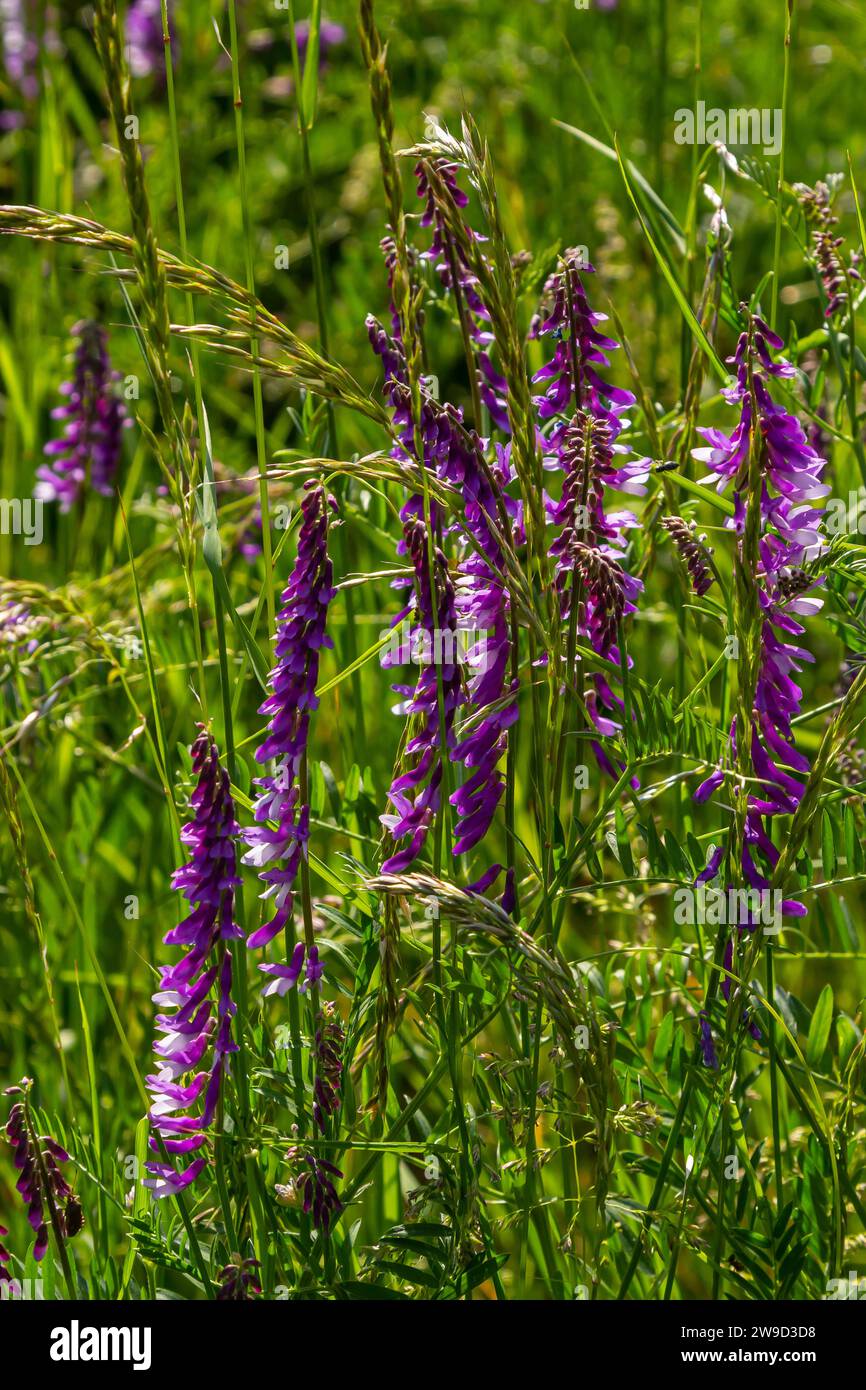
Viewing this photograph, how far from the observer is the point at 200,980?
5.03ft

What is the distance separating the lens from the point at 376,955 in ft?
5.43

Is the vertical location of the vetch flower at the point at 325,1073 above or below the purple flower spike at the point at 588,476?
below

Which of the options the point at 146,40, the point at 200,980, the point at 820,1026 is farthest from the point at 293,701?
the point at 146,40

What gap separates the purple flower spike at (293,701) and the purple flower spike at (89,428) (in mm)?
1618

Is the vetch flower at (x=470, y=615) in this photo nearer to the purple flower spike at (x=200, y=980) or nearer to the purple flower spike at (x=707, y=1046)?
the purple flower spike at (x=200, y=980)

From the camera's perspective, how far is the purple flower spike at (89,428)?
297 cm

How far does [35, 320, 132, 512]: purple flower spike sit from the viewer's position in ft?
9.74

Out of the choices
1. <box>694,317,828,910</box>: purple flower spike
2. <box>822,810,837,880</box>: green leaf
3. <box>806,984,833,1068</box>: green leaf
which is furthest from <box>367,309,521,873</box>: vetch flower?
<box>806,984,833,1068</box>: green leaf

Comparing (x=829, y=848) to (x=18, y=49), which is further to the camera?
(x=18, y=49)

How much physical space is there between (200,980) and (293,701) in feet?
1.02

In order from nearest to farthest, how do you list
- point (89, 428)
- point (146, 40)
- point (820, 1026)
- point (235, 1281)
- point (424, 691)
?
1. point (235, 1281)
2. point (424, 691)
3. point (820, 1026)
4. point (89, 428)
5. point (146, 40)

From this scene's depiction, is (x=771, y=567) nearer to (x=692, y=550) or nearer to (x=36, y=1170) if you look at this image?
(x=692, y=550)

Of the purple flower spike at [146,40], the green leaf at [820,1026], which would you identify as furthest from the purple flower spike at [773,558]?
the purple flower spike at [146,40]

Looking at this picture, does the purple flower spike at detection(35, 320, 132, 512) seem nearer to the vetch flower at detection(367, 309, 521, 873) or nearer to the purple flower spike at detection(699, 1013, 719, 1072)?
the vetch flower at detection(367, 309, 521, 873)
